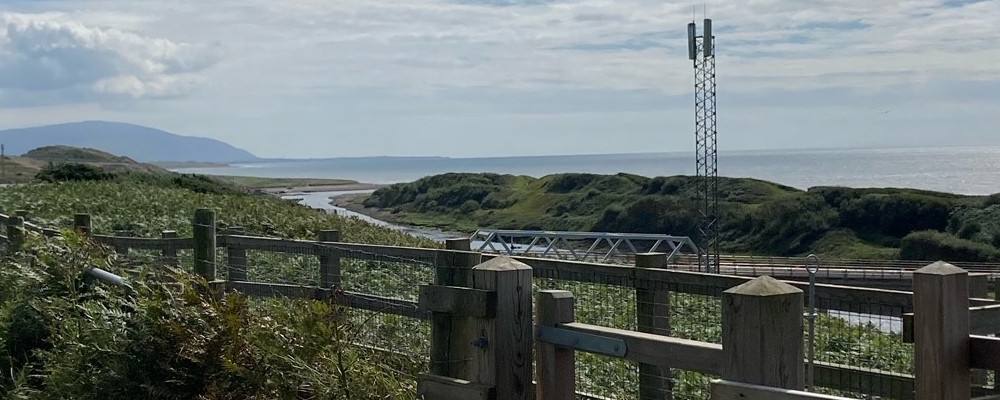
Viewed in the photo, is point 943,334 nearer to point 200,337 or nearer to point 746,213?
point 200,337

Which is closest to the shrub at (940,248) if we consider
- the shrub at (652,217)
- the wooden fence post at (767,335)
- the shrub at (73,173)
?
the shrub at (652,217)

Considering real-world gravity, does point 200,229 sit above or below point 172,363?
above

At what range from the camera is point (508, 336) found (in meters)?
5.00

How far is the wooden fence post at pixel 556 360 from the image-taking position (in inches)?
186

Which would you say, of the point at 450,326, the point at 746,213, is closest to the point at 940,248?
the point at 746,213

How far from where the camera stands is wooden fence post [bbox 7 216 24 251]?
1084 centimetres

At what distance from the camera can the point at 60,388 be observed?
263 inches

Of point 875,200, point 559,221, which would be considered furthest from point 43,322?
point 559,221

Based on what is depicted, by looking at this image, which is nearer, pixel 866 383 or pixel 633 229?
pixel 866 383

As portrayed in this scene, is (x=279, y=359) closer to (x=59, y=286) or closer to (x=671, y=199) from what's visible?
(x=59, y=286)

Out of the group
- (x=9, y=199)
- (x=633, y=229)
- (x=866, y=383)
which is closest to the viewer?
(x=866, y=383)

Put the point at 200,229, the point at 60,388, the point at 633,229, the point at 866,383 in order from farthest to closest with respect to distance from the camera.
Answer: the point at 633,229, the point at 200,229, the point at 60,388, the point at 866,383

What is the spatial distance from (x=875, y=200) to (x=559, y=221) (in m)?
28.4

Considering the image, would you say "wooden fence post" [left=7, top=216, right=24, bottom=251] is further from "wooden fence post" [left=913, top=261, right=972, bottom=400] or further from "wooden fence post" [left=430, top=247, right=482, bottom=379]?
→ "wooden fence post" [left=913, top=261, right=972, bottom=400]
